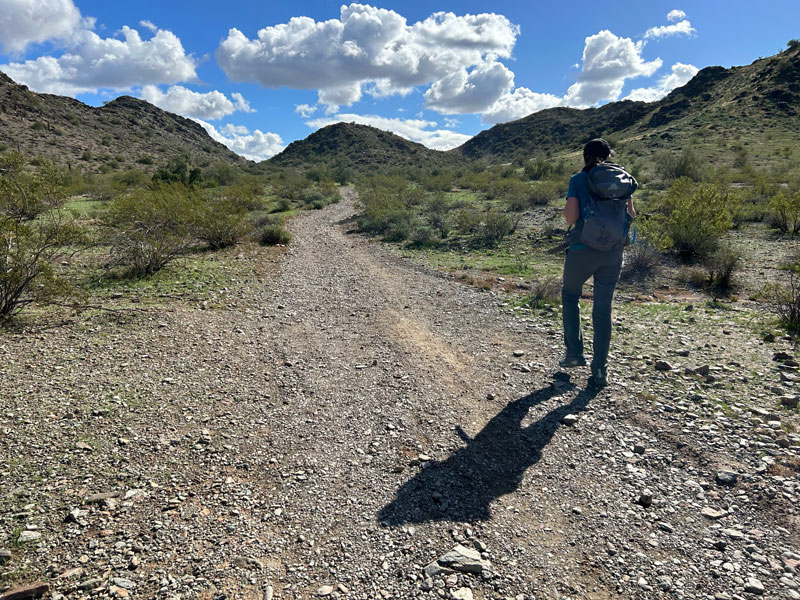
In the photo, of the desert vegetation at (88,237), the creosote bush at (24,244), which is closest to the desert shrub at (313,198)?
the desert vegetation at (88,237)

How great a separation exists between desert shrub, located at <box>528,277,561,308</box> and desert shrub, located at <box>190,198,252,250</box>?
9.62 metres

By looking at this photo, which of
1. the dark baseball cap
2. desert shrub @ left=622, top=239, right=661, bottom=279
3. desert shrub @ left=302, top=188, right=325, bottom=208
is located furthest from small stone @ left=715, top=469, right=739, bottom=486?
desert shrub @ left=302, top=188, right=325, bottom=208

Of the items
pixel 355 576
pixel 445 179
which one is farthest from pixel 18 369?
pixel 445 179

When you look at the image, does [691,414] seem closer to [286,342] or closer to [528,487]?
[528,487]

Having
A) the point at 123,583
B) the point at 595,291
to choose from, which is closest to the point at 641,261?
the point at 595,291

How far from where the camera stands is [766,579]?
8.57 ft

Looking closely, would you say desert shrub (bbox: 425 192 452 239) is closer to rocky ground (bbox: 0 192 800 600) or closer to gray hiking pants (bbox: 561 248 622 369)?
rocky ground (bbox: 0 192 800 600)

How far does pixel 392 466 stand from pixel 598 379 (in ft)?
8.78

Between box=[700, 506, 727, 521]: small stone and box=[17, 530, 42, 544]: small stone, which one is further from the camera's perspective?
box=[700, 506, 727, 521]: small stone

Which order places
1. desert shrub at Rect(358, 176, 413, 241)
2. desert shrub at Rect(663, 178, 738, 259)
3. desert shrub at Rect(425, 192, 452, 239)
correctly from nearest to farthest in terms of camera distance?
1. desert shrub at Rect(663, 178, 738, 259)
2. desert shrub at Rect(358, 176, 413, 241)
3. desert shrub at Rect(425, 192, 452, 239)

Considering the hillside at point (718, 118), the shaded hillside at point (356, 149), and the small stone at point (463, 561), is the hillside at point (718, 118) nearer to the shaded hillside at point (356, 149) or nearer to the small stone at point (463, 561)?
the shaded hillside at point (356, 149)

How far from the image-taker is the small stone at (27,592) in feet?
7.91

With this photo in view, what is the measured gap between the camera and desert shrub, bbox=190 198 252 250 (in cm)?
1288

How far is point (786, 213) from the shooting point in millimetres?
14320
